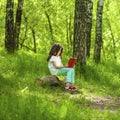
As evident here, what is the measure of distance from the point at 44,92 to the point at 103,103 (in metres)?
1.54

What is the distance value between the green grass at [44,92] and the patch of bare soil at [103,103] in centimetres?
10

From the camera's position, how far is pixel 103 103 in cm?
971

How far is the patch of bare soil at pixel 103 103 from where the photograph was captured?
8.91m

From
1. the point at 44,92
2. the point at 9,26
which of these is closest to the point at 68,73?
the point at 44,92

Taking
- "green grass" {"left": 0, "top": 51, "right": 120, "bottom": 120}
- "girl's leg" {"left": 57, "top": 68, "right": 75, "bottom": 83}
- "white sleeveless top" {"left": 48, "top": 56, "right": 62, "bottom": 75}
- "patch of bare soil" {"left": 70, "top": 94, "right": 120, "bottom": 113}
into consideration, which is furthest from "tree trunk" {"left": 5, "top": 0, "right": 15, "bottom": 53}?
"patch of bare soil" {"left": 70, "top": 94, "right": 120, "bottom": 113}

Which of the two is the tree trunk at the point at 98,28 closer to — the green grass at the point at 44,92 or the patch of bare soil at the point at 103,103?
the green grass at the point at 44,92

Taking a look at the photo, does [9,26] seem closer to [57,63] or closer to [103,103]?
[57,63]

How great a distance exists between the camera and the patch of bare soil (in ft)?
29.2

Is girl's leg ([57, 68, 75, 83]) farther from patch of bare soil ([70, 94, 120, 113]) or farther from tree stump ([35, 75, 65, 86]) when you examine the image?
patch of bare soil ([70, 94, 120, 113])

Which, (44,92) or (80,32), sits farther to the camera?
(80,32)

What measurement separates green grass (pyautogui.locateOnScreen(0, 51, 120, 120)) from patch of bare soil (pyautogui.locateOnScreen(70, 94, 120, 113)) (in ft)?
0.34

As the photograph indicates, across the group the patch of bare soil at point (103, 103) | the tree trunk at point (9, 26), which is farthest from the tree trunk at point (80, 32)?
the patch of bare soil at point (103, 103)

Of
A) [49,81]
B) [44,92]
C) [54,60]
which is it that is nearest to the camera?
[44,92]

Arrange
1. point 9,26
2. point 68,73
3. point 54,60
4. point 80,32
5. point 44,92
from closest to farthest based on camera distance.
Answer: point 44,92, point 68,73, point 54,60, point 80,32, point 9,26
